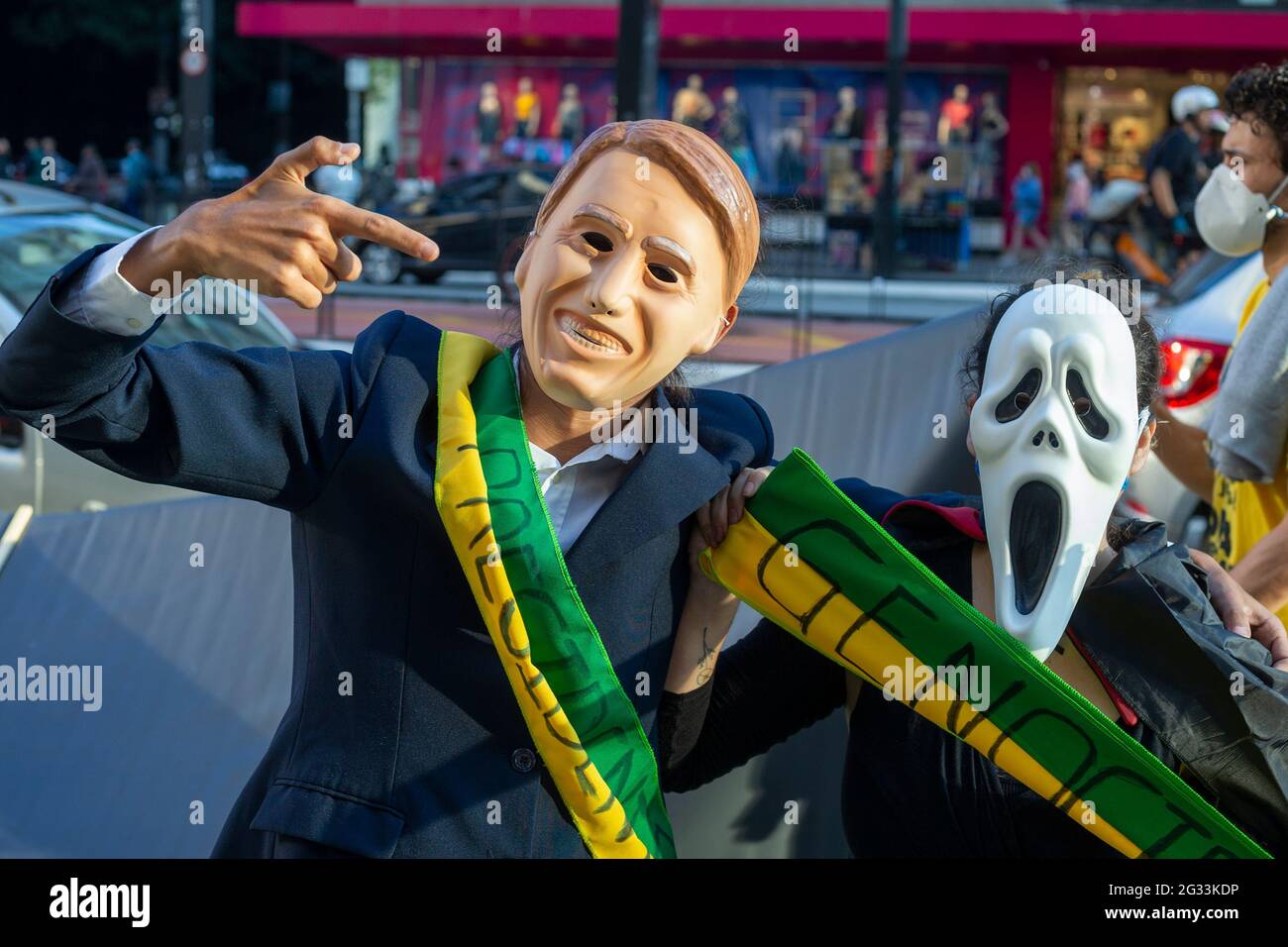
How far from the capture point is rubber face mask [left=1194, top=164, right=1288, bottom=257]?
3.32 metres

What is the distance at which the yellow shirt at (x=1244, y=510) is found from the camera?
10.8ft

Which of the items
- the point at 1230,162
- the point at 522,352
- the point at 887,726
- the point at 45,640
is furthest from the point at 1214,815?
the point at 45,640

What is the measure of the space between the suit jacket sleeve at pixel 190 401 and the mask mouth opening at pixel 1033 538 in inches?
35.3

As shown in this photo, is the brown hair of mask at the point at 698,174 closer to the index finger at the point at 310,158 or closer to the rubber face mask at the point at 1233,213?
the index finger at the point at 310,158

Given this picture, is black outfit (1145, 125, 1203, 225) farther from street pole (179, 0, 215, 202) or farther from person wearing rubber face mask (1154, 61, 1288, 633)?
person wearing rubber face mask (1154, 61, 1288, 633)

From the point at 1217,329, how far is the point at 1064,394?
13.9ft

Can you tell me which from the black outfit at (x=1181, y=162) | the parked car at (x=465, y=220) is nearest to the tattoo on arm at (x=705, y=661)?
the black outfit at (x=1181, y=162)

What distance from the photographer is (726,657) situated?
2.48 meters

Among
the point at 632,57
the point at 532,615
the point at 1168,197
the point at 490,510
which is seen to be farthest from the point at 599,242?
the point at 1168,197

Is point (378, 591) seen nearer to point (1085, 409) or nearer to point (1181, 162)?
point (1085, 409)

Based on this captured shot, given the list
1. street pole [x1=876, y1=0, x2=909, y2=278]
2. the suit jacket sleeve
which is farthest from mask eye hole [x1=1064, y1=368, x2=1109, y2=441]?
street pole [x1=876, y1=0, x2=909, y2=278]

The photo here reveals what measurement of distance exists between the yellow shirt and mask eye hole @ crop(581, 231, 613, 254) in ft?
5.69

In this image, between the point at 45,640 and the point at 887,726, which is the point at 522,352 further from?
the point at 45,640

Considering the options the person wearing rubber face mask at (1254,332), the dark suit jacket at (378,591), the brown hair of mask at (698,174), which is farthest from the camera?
the person wearing rubber face mask at (1254,332)
